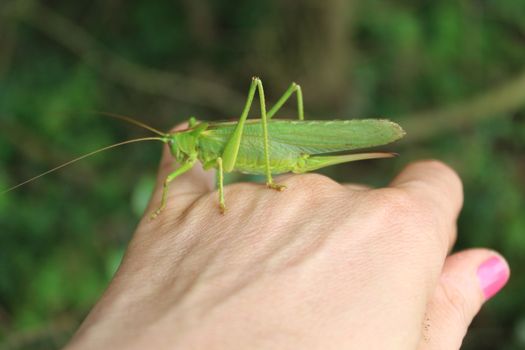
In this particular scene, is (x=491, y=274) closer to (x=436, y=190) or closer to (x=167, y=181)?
(x=436, y=190)

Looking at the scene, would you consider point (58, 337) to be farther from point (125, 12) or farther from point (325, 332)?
point (125, 12)

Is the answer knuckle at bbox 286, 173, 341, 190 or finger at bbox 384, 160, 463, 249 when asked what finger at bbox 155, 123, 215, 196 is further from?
finger at bbox 384, 160, 463, 249

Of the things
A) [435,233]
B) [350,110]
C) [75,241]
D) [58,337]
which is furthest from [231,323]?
[350,110]

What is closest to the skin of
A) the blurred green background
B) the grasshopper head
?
the grasshopper head

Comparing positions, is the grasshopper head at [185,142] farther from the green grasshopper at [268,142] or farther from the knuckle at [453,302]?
the knuckle at [453,302]

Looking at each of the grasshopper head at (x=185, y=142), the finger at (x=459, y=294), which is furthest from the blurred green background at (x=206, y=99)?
the finger at (x=459, y=294)

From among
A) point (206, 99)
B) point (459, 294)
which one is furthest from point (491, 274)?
point (206, 99)
